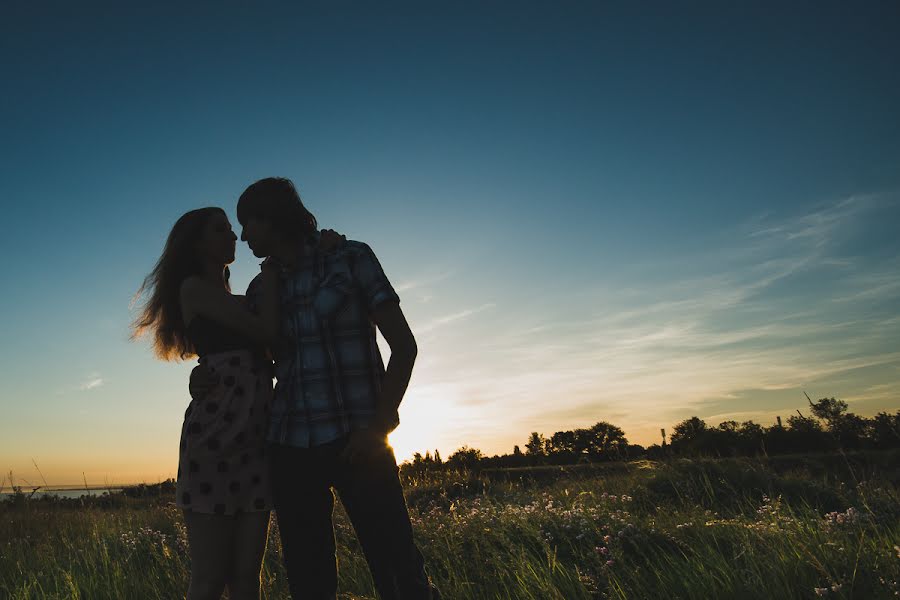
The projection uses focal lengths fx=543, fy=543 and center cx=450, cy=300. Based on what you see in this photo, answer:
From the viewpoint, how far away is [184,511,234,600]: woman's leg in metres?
2.30

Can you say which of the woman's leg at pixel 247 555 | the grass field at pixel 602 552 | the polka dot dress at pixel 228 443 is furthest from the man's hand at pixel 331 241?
the grass field at pixel 602 552

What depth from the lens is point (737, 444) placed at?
2561 centimetres

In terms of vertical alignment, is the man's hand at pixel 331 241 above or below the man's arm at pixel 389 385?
above

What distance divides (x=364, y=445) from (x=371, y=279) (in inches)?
26.5

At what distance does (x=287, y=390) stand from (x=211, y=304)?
56cm

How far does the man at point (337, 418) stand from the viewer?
2.15 metres

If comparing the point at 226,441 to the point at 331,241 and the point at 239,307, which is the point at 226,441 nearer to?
the point at 239,307

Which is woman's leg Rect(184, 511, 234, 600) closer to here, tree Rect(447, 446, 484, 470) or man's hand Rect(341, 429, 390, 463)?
man's hand Rect(341, 429, 390, 463)

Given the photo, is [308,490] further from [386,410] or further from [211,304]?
[211,304]

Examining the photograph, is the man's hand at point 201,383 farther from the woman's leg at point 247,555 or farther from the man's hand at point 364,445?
the man's hand at point 364,445

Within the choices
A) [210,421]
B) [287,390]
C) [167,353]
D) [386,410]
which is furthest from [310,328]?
[167,353]

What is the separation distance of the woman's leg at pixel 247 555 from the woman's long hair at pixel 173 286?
3.07ft

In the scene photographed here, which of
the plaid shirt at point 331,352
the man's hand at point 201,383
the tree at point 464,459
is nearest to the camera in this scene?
the plaid shirt at point 331,352

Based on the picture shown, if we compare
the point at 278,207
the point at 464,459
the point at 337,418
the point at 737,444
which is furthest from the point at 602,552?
the point at 737,444
